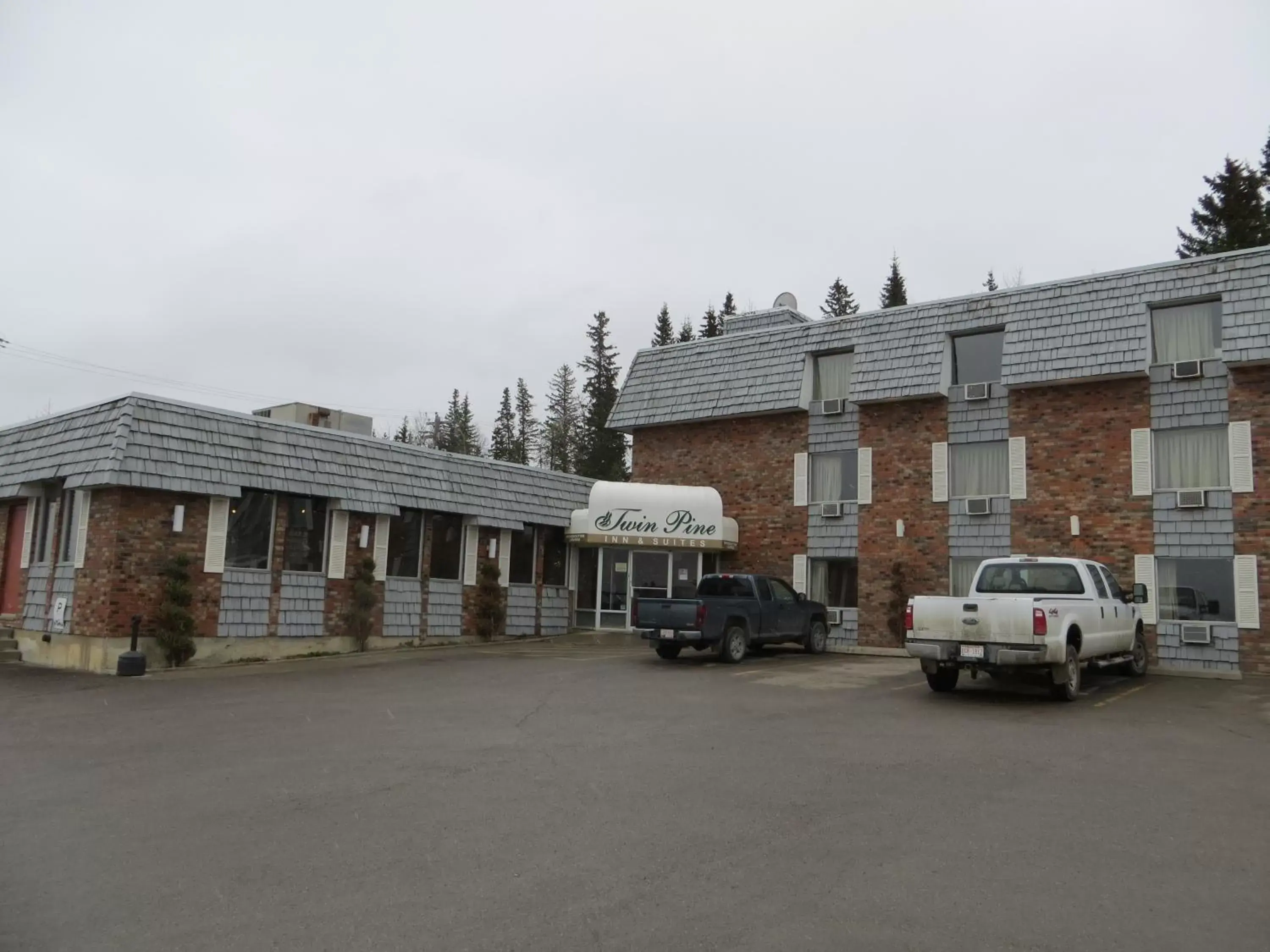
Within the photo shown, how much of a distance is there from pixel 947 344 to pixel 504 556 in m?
11.6

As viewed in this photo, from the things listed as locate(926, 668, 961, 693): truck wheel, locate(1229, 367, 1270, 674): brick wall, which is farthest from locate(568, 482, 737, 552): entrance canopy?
locate(1229, 367, 1270, 674): brick wall

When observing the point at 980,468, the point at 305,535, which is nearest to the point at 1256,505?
the point at 980,468

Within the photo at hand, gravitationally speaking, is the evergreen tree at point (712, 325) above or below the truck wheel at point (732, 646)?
above

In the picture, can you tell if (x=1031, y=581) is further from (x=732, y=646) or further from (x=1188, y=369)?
(x=1188, y=369)

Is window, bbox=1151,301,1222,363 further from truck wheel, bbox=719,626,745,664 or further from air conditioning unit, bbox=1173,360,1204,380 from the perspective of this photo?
truck wheel, bbox=719,626,745,664

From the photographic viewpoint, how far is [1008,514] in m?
20.7

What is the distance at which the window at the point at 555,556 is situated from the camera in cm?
2456

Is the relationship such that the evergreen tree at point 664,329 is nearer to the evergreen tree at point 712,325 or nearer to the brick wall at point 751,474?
the evergreen tree at point 712,325

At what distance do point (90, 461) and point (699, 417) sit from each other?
47.2 ft

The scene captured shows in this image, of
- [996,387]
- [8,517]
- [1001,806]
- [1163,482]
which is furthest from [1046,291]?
[8,517]

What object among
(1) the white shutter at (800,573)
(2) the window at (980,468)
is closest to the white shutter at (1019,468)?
(2) the window at (980,468)

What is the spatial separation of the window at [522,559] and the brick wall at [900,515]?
26.8ft

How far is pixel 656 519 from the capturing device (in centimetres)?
2370

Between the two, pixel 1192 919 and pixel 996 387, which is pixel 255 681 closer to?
pixel 1192 919
